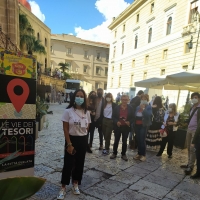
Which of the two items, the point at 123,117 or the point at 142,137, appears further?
the point at 142,137

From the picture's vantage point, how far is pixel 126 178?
337 cm

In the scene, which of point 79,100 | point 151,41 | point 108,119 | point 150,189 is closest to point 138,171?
point 150,189

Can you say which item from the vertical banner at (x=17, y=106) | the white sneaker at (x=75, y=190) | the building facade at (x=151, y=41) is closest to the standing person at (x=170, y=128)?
the white sneaker at (x=75, y=190)

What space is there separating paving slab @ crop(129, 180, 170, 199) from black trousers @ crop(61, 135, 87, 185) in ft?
3.51

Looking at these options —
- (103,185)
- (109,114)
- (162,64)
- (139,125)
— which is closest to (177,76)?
(139,125)

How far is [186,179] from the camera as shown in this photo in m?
3.53

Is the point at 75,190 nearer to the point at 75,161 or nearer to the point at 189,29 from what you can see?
the point at 75,161

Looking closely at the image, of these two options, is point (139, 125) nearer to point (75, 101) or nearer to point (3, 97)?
point (75, 101)

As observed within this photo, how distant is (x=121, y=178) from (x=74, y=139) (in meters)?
1.44

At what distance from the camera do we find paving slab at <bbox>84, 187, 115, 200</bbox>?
2.68m

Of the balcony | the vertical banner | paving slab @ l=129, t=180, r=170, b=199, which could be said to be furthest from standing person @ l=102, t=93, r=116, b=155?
the balcony

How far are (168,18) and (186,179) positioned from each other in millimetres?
21748

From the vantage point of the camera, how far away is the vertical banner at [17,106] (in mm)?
2416

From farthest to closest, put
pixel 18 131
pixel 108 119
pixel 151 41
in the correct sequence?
pixel 151 41 → pixel 108 119 → pixel 18 131
